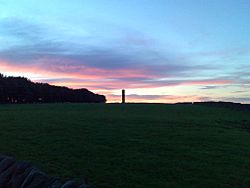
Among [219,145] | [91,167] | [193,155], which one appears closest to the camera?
[91,167]

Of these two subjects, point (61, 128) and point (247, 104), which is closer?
point (61, 128)

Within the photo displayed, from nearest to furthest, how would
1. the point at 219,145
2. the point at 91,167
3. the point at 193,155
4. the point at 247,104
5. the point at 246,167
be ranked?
the point at 91,167, the point at 246,167, the point at 193,155, the point at 219,145, the point at 247,104

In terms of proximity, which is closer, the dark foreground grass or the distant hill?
the dark foreground grass

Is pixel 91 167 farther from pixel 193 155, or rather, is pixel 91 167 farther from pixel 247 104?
pixel 247 104

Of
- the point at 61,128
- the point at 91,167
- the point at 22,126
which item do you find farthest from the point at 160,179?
the point at 22,126

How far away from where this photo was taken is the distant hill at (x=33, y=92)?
2545 centimetres

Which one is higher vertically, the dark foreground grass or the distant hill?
the distant hill

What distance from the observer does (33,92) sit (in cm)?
2708

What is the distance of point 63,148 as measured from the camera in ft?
28.9

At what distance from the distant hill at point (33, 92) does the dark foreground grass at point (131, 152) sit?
12.6 metres

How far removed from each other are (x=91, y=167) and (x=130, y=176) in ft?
2.85

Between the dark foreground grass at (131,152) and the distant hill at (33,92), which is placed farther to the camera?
the distant hill at (33,92)

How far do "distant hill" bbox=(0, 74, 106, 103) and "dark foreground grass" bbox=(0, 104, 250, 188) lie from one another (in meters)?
12.6

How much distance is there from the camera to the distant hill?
83.5 feet
